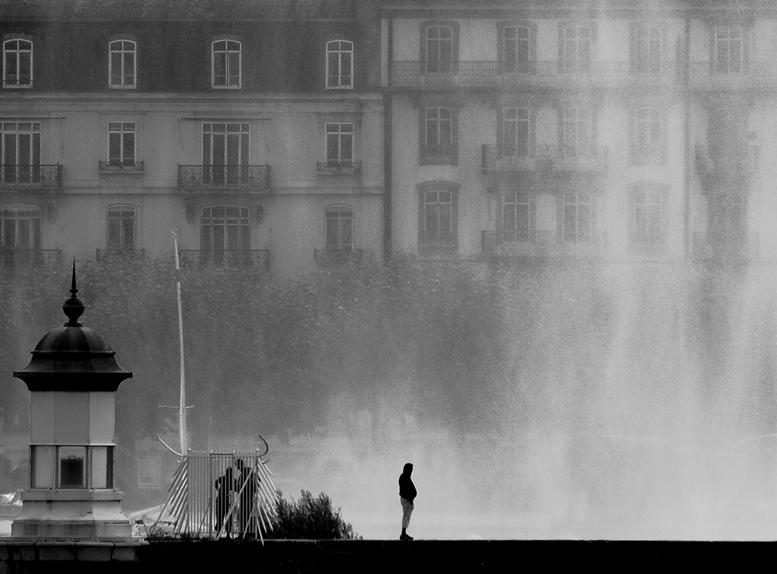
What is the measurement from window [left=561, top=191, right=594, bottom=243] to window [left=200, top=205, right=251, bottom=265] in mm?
10092

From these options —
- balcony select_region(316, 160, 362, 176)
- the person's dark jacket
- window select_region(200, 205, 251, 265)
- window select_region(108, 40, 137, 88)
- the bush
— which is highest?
window select_region(108, 40, 137, 88)

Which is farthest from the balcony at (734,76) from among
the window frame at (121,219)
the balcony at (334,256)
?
the window frame at (121,219)

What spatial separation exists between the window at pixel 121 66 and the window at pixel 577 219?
48.0 feet

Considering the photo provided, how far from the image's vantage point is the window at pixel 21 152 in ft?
228

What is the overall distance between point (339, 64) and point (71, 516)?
48.7 m

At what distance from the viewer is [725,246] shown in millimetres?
67125

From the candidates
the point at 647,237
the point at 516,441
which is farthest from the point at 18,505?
the point at 647,237

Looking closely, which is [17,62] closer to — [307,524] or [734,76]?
[734,76]

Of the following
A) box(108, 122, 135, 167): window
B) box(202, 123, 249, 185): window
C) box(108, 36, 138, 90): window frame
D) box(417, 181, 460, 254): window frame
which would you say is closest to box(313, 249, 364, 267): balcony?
box(417, 181, 460, 254): window frame

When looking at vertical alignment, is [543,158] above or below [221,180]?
above

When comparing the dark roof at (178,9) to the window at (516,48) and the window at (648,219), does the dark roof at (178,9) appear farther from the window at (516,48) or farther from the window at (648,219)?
the window at (648,219)

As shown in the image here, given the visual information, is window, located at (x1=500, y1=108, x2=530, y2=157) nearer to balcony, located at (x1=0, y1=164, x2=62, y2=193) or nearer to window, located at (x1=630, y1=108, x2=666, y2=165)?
window, located at (x1=630, y1=108, x2=666, y2=165)

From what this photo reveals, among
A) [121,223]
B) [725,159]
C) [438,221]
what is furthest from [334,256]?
[725,159]

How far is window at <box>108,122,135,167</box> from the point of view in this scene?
234ft
